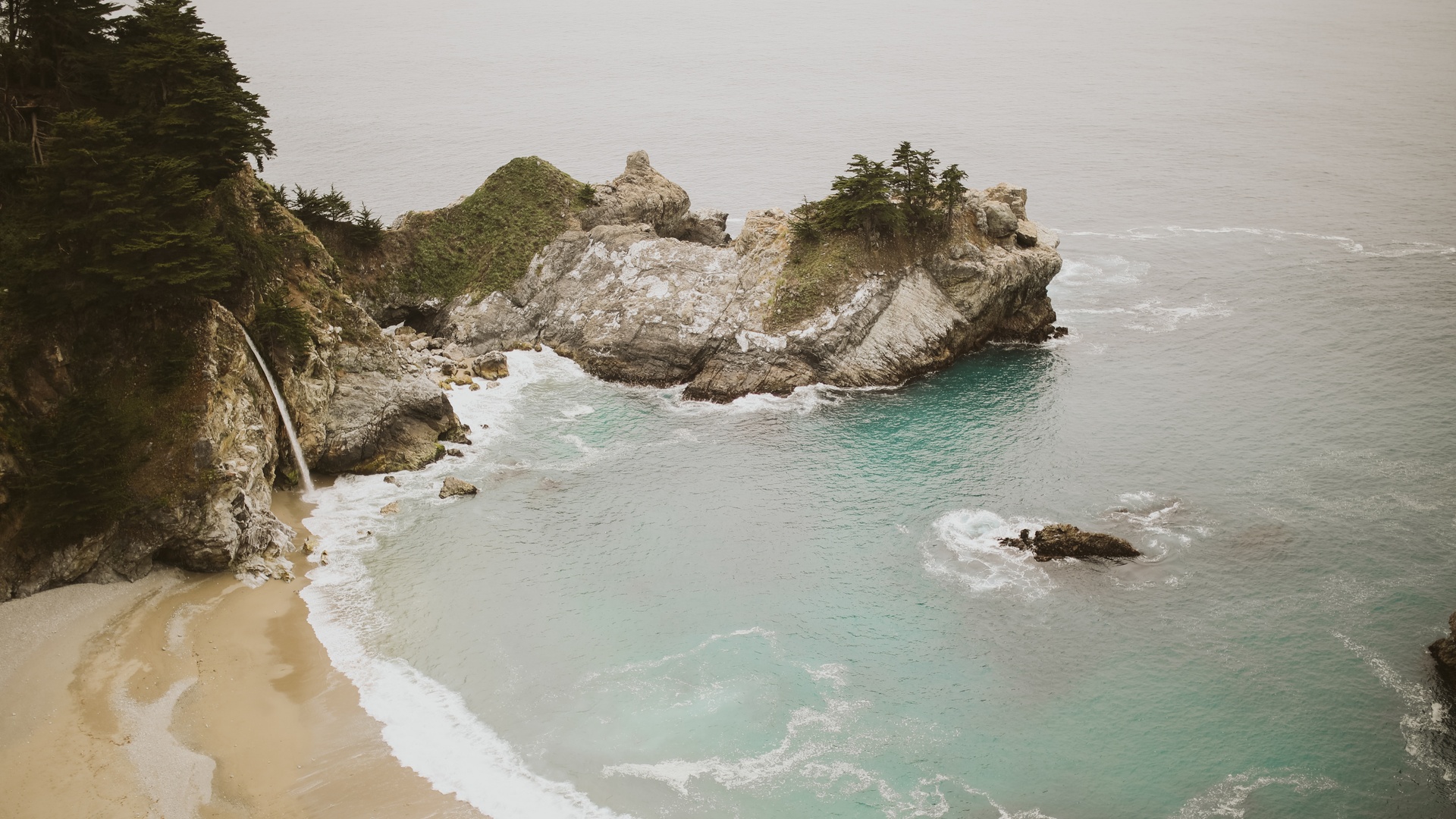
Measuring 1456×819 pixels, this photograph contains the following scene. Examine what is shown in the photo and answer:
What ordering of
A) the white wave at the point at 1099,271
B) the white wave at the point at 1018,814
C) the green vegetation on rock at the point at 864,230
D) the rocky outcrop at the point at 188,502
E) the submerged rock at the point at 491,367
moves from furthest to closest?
the white wave at the point at 1099,271, the submerged rock at the point at 491,367, the green vegetation on rock at the point at 864,230, the rocky outcrop at the point at 188,502, the white wave at the point at 1018,814

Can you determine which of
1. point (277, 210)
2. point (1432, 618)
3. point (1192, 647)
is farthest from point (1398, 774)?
point (277, 210)

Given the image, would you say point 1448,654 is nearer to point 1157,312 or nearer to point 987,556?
point 987,556

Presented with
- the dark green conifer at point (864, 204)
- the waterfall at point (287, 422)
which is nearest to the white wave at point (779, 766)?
the waterfall at point (287, 422)

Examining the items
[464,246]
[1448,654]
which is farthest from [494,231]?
[1448,654]

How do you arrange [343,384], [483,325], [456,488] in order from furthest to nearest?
[483,325] < [343,384] < [456,488]

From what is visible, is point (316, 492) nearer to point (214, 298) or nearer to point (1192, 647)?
point (214, 298)

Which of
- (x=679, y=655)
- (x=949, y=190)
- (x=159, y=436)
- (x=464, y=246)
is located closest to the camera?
(x=679, y=655)

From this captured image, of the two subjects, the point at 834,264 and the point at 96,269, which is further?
the point at 834,264

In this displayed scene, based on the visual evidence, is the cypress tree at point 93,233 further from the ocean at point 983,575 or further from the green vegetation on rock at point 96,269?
the ocean at point 983,575
